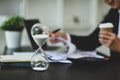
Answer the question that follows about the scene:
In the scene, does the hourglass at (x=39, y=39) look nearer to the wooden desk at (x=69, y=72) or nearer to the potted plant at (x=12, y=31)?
the wooden desk at (x=69, y=72)

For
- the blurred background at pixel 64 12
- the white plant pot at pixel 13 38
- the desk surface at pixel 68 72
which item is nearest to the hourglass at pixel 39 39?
the desk surface at pixel 68 72

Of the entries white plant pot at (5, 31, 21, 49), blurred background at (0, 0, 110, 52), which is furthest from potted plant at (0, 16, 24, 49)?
blurred background at (0, 0, 110, 52)

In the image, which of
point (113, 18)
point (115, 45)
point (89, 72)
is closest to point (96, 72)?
point (89, 72)

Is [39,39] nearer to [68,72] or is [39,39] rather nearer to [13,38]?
[68,72]

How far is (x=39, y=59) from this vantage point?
49.4 inches

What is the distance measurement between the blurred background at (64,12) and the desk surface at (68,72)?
2244 millimetres

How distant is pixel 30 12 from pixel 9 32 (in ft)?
5.75

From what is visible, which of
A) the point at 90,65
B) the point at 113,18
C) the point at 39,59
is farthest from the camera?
the point at 113,18

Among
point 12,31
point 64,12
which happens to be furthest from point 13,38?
point 64,12

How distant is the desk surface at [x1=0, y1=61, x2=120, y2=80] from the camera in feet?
3.67

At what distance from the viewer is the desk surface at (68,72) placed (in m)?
1.12

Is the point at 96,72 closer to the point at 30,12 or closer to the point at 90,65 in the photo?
the point at 90,65

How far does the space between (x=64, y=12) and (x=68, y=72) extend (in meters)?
2.53

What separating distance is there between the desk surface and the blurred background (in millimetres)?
2244
